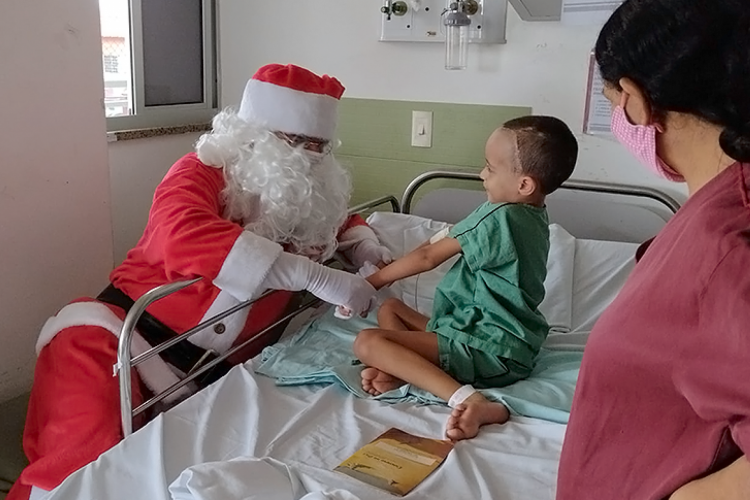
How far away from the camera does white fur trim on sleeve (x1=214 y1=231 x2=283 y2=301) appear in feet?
4.87

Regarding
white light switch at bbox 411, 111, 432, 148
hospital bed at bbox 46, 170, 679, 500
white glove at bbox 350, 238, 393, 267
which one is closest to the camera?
hospital bed at bbox 46, 170, 679, 500

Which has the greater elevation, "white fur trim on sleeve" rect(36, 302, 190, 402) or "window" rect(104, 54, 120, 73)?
"window" rect(104, 54, 120, 73)

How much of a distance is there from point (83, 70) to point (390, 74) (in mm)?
947

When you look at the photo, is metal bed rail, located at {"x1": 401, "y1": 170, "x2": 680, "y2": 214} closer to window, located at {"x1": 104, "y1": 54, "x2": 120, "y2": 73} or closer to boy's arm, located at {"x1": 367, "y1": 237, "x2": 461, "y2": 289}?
boy's arm, located at {"x1": 367, "y1": 237, "x2": 461, "y2": 289}

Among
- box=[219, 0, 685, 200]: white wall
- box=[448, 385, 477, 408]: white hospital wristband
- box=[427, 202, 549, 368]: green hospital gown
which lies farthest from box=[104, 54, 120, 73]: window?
box=[448, 385, 477, 408]: white hospital wristband

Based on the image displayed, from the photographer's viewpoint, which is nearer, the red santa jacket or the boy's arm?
the red santa jacket

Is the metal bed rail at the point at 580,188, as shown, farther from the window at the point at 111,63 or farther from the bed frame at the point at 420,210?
the window at the point at 111,63

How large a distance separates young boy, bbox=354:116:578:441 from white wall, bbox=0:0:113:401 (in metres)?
0.91

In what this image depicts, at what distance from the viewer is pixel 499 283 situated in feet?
5.11

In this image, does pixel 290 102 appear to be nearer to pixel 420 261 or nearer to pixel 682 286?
pixel 420 261

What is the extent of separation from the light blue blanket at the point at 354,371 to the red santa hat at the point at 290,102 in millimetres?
496

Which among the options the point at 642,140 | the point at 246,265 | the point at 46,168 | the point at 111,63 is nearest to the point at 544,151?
the point at 246,265

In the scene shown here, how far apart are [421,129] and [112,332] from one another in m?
1.20

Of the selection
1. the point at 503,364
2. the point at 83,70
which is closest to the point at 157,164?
the point at 83,70
